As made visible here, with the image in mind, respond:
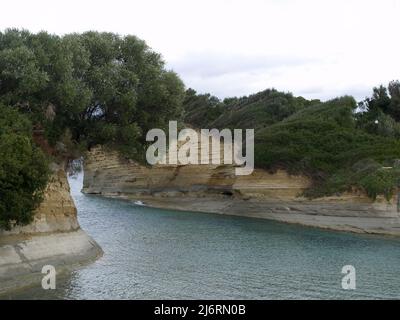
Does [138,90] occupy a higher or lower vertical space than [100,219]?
higher

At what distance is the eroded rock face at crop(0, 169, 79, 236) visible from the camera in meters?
22.9

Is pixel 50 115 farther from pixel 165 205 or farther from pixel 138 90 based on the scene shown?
pixel 165 205

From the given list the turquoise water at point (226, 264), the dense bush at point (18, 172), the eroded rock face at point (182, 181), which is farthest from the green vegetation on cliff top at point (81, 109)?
the turquoise water at point (226, 264)

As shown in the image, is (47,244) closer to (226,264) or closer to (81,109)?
(81,109)

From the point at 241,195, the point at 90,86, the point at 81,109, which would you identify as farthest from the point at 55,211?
the point at 241,195

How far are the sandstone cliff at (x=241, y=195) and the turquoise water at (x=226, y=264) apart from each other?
265 cm

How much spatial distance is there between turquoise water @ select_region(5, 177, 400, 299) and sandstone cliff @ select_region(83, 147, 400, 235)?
2.65 m

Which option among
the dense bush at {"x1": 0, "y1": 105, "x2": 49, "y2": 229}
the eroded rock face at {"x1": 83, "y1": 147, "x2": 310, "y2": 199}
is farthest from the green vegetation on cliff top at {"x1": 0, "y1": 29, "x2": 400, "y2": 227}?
the eroded rock face at {"x1": 83, "y1": 147, "x2": 310, "y2": 199}

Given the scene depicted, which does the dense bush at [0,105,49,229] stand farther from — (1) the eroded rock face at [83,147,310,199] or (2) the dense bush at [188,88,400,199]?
(2) the dense bush at [188,88,400,199]

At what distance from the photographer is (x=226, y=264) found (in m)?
25.1

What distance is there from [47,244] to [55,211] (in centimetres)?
215
